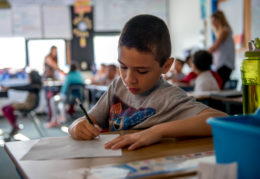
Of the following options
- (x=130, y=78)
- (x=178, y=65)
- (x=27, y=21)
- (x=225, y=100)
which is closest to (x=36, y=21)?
(x=27, y=21)

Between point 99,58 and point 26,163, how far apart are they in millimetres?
6573

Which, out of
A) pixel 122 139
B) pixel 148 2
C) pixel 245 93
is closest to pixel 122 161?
pixel 122 139

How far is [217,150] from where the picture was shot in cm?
51

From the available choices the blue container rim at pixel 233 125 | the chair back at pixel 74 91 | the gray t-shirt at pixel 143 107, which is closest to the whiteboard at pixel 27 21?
the chair back at pixel 74 91

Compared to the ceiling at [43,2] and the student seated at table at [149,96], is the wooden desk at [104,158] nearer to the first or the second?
the student seated at table at [149,96]

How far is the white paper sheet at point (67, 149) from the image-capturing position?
0.71 meters

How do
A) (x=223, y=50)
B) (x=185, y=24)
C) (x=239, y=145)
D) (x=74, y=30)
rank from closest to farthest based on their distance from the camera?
(x=239, y=145), (x=223, y=50), (x=185, y=24), (x=74, y=30)

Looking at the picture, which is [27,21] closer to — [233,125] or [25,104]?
[25,104]

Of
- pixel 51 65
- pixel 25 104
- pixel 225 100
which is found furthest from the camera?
pixel 51 65

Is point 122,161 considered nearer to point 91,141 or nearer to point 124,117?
point 91,141

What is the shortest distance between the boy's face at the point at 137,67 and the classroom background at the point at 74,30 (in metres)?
5.12

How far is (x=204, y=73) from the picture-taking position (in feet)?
10.5

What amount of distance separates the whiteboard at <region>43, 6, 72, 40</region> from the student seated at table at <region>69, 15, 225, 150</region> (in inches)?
236

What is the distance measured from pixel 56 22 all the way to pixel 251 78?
6.40 metres
